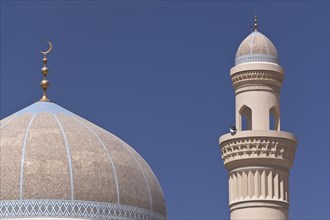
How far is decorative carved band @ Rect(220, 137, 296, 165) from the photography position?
75.3 ft

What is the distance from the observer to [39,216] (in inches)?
731

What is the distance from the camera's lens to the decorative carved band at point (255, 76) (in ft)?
76.7

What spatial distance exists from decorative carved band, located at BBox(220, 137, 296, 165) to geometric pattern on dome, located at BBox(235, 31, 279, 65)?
1597 millimetres

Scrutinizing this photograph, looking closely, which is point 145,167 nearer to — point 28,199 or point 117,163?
point 117,163

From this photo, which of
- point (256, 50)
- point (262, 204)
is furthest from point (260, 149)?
point (256, 50)

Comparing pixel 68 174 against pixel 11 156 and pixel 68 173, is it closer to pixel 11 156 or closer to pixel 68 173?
pixel 68 173

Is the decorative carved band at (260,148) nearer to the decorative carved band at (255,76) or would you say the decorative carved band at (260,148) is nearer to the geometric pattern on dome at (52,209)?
the decorative carved band at (255,76)

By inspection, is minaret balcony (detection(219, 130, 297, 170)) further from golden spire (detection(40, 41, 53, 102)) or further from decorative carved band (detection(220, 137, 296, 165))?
golden spire (detection(40, 41, 53, 102))

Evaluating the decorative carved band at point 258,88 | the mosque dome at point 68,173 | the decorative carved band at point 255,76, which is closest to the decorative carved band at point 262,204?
the decorative carved band at point 258,88

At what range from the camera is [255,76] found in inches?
921

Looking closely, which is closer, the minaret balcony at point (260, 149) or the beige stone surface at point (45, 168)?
the beige stone surface at point (45, 168)

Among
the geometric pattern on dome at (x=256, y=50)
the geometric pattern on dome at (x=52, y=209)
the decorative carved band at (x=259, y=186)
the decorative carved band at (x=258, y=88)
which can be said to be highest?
the geometric pattern on dome at (x=256, y=50)

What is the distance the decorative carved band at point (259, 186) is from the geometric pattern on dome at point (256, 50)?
219 cm

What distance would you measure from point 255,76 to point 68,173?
5793 mm
